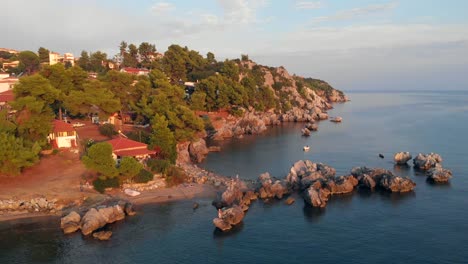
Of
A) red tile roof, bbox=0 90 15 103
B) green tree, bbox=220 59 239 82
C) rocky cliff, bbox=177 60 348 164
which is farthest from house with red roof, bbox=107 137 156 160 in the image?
green tree, bbox=220 59 239 82

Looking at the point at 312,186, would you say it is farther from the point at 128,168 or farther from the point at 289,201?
the point at 128,168

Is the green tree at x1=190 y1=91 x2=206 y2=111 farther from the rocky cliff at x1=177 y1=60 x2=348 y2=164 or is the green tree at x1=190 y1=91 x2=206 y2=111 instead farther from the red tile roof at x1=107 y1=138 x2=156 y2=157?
the red tile roof at x1=107 y1=138 x2=156 y2=157

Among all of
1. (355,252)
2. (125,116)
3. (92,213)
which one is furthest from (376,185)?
(125,116)

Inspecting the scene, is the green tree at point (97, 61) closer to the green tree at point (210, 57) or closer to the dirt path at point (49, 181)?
the green tree at point (210, 57)

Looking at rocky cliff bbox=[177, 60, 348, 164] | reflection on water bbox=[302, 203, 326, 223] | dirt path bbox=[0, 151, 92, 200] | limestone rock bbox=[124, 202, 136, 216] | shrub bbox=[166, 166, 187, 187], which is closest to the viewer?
reflection on water bbox=[302, 203, 326, 223]

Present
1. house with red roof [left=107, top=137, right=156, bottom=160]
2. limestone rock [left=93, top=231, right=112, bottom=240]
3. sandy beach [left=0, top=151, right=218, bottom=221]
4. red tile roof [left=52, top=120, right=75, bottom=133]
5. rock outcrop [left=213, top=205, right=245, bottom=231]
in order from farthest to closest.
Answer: red tile roof [left=52, top=120, right=75, bottom=133]
house with red roof [left=107, top=137, right=156, bottom=160]
sandy beach [left=0, top=151, right=218, bottom=221]
rock outcrop [left=213, top=205, right=245, bottom=231]
limestone rock [left=93, top=231, right=112, bottom=240]

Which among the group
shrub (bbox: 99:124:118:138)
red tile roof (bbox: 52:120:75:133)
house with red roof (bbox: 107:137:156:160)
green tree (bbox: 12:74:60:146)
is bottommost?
house with red roof (bbox: 107:137:156:160)

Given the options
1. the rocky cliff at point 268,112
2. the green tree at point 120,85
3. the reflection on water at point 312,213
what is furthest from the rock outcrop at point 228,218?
the green tree at point 120,85
